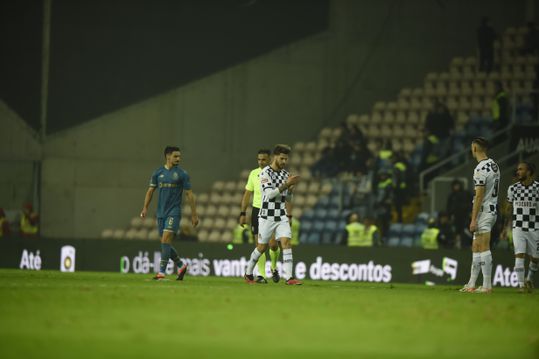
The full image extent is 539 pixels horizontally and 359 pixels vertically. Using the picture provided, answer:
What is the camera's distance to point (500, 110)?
2902 centimetres

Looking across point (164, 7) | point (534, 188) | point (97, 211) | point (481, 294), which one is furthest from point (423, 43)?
point (481, 294)

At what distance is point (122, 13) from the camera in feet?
104

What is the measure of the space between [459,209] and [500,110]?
524 cm

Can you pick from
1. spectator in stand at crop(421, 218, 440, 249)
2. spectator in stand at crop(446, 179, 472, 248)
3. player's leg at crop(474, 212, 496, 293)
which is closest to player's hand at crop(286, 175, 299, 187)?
player's leg at crop(474, 212, 496, 293)

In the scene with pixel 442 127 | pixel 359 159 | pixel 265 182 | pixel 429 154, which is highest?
pixel 442 127

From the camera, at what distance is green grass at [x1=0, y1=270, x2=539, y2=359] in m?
8.20

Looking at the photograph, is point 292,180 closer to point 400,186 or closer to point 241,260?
point 241,260

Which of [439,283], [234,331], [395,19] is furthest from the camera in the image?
[395,19]

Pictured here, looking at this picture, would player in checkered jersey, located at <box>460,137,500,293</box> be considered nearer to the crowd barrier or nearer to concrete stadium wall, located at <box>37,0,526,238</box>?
the crowd barrier

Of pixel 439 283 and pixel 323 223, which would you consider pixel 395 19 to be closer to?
pixel 323 223

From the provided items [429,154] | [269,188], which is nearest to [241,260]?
[429,154]

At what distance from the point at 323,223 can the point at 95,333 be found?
19.8 meters

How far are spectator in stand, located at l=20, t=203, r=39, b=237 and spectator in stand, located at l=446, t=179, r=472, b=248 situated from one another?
11253 millimetres

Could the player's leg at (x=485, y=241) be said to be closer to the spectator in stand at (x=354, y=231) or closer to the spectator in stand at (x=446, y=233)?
the spectator in stand at (x=446, y=233)
